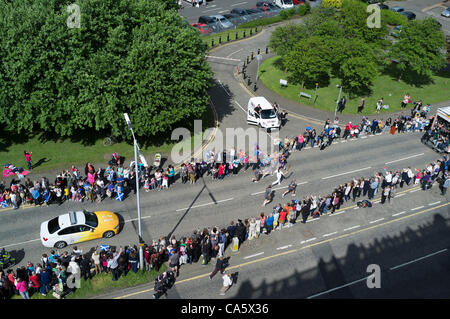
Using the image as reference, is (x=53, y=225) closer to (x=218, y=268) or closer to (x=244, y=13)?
(x=218, y=268)

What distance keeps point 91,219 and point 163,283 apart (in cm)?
626

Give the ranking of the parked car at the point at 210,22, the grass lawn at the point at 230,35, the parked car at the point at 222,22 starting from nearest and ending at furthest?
the grass lawn at the point at 230,35, the parked car at the point at 210,22, the parked car at the point at 222,22

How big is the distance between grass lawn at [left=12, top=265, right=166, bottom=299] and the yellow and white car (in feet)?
9.05

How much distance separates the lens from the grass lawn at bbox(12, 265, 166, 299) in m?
20.1

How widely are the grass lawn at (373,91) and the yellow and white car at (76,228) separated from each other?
24556mm

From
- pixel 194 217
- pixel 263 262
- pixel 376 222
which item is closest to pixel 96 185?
pixel 194 217

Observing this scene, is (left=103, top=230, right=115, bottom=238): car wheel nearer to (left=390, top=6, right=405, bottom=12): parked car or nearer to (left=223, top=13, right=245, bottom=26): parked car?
(left=223, top=13, right=245, bottom=26): parked car

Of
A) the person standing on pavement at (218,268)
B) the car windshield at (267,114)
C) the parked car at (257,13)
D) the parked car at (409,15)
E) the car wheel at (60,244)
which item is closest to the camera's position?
the person standing on pavement at (218,268)

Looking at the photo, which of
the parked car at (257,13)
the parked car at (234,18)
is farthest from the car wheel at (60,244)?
the parked car at (257,13)

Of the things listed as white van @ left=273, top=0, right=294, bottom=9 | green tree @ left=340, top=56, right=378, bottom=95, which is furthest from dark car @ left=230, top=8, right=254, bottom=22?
green tree @ left=340, top=56, right=378, bottom=95

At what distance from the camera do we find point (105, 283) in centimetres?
2080

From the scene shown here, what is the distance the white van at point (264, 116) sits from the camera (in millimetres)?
35188

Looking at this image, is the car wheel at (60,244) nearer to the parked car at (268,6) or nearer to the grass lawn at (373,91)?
the grass lawn at (373,91)

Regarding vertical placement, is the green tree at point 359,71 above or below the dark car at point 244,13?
below
